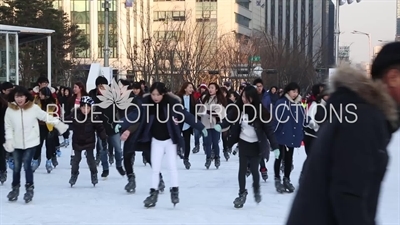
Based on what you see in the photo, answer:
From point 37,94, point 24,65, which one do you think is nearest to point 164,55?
point 24,65

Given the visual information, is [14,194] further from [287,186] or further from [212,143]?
[212,143]

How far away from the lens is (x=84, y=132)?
32.0 feet

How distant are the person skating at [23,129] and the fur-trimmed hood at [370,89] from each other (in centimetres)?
668

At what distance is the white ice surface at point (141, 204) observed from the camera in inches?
296

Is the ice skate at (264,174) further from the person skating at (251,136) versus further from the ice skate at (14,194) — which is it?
the ice skate at (14,194)

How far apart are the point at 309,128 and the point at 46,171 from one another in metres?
5.03

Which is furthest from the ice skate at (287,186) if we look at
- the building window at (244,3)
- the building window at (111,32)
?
the building window at (244,3)

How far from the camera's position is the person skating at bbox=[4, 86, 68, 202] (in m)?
8.44

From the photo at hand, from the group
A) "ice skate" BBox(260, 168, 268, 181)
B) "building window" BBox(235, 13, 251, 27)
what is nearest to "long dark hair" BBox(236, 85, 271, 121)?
"ice skate" BBox(260, 168, 268, 181)

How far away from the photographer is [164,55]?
25.4 metres

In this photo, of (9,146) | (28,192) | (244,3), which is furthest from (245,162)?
(244,3)

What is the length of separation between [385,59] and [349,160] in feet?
1.30

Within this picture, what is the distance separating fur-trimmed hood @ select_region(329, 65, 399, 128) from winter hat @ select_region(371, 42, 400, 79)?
0.03 m

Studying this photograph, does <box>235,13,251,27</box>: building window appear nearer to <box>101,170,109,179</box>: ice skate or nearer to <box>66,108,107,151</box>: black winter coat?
<box>101,170,109,179</box>: ice skate
